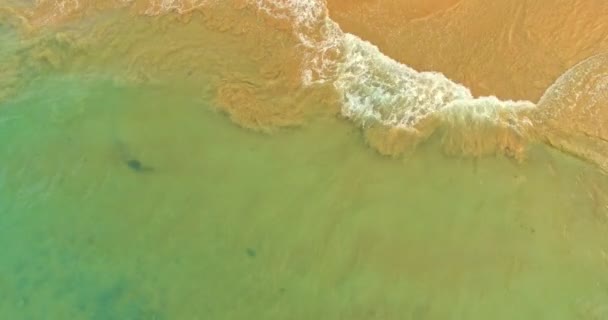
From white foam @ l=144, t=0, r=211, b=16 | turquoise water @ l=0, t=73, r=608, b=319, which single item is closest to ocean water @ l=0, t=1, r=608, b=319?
turquoise water @ l=0, t=73, r=608, b=319

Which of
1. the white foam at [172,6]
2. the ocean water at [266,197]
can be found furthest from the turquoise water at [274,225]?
the white foam at [172,6]

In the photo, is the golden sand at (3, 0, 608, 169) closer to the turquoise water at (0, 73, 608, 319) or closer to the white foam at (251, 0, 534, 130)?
the white foam at (251, 0, 534, 130)

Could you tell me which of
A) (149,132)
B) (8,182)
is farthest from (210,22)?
(8,182)

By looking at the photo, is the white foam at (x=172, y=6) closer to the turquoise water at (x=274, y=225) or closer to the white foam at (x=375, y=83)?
the white foam at (x=375, y=83)

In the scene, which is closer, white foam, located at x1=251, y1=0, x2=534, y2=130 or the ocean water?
the ocean water

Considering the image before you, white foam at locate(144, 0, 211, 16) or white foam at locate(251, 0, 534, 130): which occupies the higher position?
white foam at locate(251, 0, 534, 130)

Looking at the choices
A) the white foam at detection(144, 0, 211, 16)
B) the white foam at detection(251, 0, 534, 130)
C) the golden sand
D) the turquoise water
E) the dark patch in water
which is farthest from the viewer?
the white foam at detection(144, 0, 211, 16)

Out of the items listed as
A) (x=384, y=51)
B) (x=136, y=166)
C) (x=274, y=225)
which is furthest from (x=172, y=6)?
(x=274, y=225)

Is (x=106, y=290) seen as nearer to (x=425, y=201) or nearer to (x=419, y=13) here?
(x=425, y=201)
